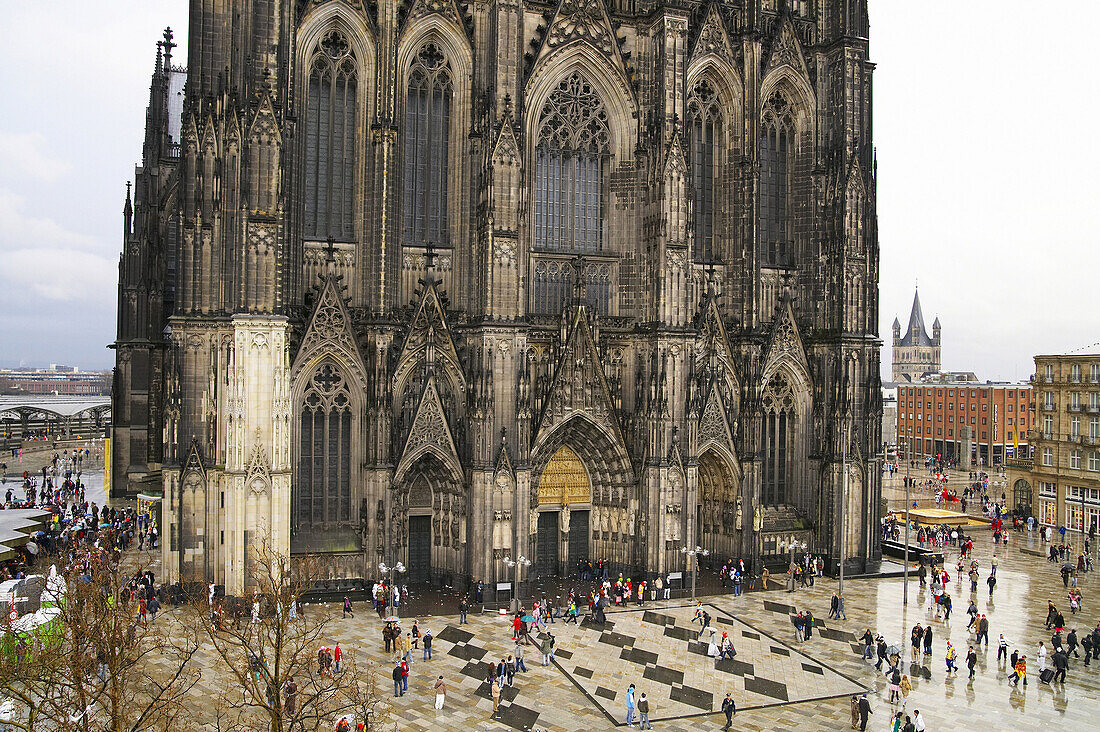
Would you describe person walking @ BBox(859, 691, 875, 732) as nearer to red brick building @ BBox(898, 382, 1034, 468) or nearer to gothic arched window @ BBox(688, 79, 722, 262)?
gothic arched window @ BBox(688, 79, 722, 262)

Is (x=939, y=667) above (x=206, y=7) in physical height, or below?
below

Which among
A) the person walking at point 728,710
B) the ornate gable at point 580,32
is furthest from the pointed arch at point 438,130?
the person walking at point 728,710

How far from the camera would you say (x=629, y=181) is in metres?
42.2

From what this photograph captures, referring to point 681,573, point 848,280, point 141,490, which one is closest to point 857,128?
point 848,280

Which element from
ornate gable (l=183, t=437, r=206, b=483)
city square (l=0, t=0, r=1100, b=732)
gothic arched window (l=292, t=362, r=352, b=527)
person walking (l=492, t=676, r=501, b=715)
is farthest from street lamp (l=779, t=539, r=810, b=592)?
ornate gable (l=183, t=437, r=206, b=483)

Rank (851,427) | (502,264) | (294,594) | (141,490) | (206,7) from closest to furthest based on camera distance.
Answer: (294,594) < (206,7) < (502,264) < (851,427) < (141,490)

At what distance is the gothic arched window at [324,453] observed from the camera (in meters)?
37.0

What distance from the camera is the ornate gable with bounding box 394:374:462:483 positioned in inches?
1464

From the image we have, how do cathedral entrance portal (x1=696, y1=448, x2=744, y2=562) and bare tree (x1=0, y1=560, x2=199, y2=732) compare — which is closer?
bare tree (x1=0, y1=560, x2=199, y2=732)

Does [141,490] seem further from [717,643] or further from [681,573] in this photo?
[717,643]

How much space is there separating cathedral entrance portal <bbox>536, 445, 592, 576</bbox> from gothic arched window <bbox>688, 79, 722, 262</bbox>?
41.9 feet

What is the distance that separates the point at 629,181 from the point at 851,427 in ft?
55.6

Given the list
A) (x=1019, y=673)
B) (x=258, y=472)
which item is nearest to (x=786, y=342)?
(x=1019, y=673)

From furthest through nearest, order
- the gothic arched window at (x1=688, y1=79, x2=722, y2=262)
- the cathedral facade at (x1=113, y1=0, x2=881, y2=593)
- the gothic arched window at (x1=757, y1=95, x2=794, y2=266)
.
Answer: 1. the gothic arched window at (x1=757, y1=95, x2=794, y2=266)
2. the gothic arched window at (x1=688, y1=79, x2=722, y2=262)
3. the cathedral facade at (x1=113, y1=0, x2=881, y2=593)
